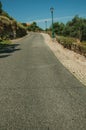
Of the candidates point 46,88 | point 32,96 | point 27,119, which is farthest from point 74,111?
point 46,88

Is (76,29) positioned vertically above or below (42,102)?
below

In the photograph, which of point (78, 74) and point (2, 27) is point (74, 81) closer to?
point (78, 74)

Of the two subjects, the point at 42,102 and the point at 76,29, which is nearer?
the point at 42,102

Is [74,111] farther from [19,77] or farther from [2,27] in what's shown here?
[2,27]

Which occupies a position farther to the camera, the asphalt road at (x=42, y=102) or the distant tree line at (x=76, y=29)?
the distant tree line at (x=76, y=29)

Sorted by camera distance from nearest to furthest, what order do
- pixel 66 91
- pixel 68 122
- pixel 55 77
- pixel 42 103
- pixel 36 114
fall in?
pixel 68 122 < pixel 36 114 < pixel 42 103 < pixel 66 91 < pixel 55 77

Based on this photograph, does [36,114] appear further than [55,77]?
No

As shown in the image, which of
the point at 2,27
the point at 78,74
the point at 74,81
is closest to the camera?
the point at 74,81

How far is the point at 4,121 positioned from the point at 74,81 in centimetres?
516

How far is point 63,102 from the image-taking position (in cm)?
745

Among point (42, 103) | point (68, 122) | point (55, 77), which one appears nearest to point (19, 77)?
point (55, 77)

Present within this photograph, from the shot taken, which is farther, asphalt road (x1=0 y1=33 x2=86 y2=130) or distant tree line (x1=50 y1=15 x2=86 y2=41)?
distant tree line (x1=50 y1=15 x2=86 y2=41)

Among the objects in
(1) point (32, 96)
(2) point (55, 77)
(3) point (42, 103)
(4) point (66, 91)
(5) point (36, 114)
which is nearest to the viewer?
(5) point (36, 114)

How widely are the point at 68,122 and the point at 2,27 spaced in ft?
147
